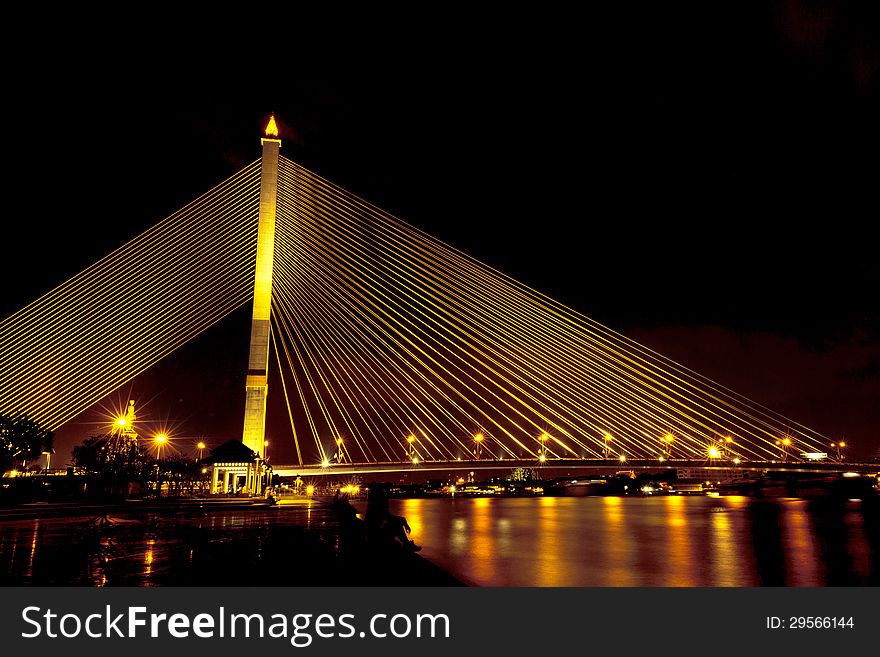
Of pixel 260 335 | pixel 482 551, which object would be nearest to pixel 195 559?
pixel 482 551

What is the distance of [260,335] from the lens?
26.2 m

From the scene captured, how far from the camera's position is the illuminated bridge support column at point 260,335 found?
25.9 meters

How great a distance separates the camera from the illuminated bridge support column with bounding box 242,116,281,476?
25.9m

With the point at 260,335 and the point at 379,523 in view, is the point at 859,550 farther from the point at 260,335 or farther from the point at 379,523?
the point at 260,335

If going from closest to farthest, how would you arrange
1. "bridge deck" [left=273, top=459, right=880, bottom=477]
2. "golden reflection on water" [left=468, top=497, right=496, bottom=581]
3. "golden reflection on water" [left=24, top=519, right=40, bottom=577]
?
"golden reflection on water" [left=24, top=519, right=40, bottom=577]
"golden reflection on water" [left=468, top=497, right=496, bottom=581]
"bridge deck" [left=273, top=459, right=880, bottom=477]

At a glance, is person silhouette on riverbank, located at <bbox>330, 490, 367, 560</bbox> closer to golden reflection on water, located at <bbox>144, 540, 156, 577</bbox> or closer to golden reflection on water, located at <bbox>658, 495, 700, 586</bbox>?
golden reflection on water, located at <bbox>144, 540, 156, 577</bbox>

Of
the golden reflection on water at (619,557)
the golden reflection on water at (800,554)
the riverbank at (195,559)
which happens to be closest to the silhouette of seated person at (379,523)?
the riverbank at (195,559)

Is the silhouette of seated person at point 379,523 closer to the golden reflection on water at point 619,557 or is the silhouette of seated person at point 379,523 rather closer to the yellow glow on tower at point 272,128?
the golden reflection on water at point 619,557

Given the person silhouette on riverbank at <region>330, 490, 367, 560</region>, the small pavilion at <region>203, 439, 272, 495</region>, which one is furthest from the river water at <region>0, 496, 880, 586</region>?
the small pavilion at <region>203, 439, 272, 495</region>

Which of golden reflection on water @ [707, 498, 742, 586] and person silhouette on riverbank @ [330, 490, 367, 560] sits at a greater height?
person silhouette on riverbank @ [330, 490, 367, 560]
